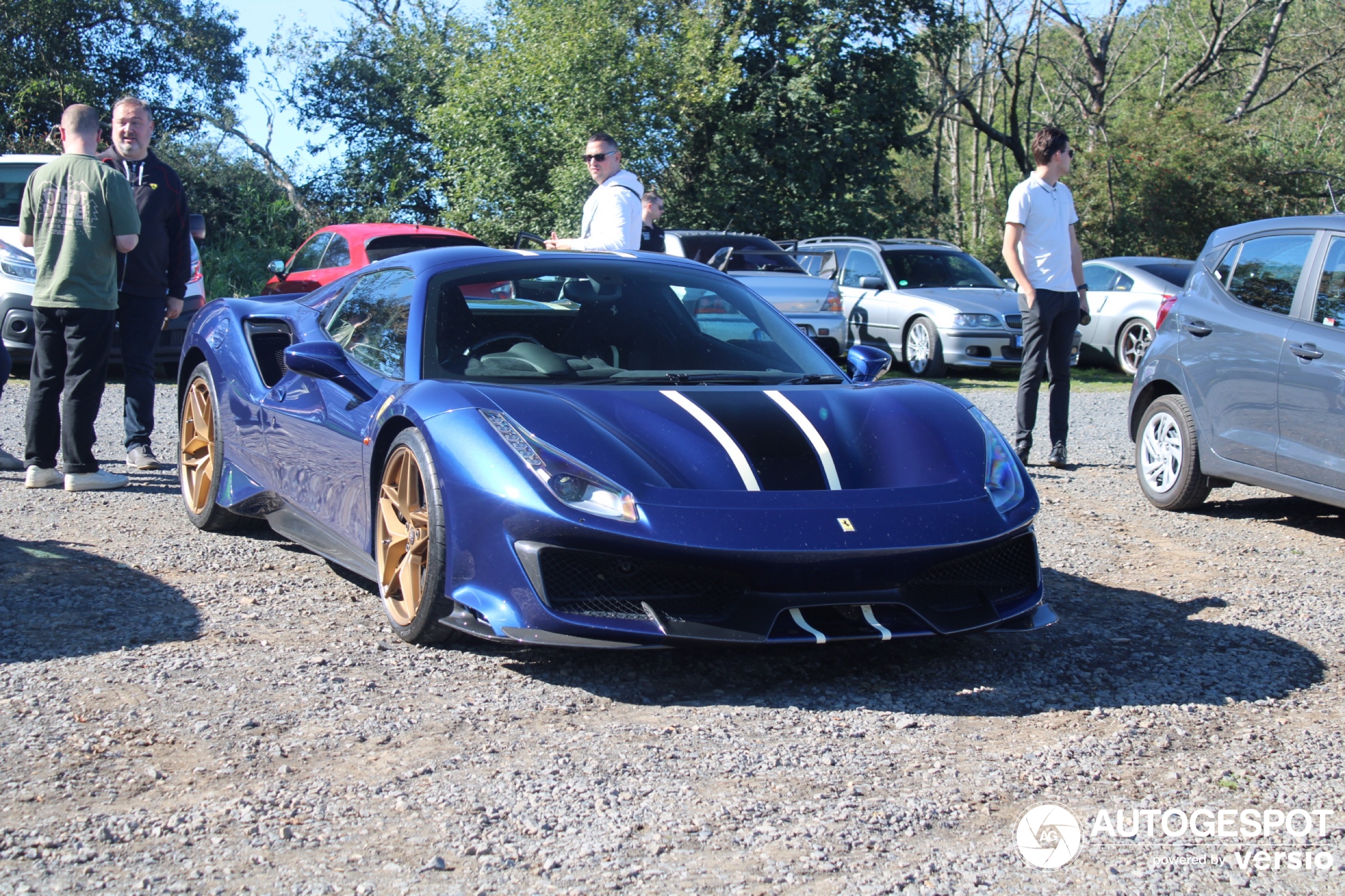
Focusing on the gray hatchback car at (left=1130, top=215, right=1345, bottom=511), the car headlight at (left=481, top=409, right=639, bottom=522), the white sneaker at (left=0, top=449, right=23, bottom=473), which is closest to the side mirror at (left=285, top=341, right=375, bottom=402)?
the car headlight at (left=481, top=409, right=639, bottom=522)

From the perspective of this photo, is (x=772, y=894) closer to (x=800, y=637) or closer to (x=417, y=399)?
(x=800, y=637)

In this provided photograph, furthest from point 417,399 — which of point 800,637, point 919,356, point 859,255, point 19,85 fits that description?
point 19,85

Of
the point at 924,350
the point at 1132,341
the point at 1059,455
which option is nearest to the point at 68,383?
the point at 1059,455

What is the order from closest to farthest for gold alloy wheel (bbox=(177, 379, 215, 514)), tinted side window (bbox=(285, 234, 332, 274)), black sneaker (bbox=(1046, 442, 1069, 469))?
gold alloy wheel (bbox=(177, 379, 215, 514))
black sneaker (bbox=(1046, 442, 1069, 469))
tinted side window (bbox=(285, 234, 332, 274))

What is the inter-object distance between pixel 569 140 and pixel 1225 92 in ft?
87.7

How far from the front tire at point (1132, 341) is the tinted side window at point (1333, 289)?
892 cm

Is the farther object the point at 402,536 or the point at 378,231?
the point at 378,231

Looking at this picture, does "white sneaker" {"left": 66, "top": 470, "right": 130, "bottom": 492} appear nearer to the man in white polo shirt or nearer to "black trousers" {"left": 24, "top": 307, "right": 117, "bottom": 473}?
"black trousers" {"left": 24, "top": 307, "right": 117, "bottom": 473}

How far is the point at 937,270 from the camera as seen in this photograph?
15.3m

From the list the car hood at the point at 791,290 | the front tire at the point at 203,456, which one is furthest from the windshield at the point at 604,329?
the car hood at the point at 791,290

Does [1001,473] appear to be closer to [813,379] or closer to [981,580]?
[981,580]

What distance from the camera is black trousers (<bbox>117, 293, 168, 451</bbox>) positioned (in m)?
7.05

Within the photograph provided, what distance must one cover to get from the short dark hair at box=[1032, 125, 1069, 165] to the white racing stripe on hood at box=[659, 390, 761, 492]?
4518mm

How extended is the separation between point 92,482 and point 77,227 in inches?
49.0
